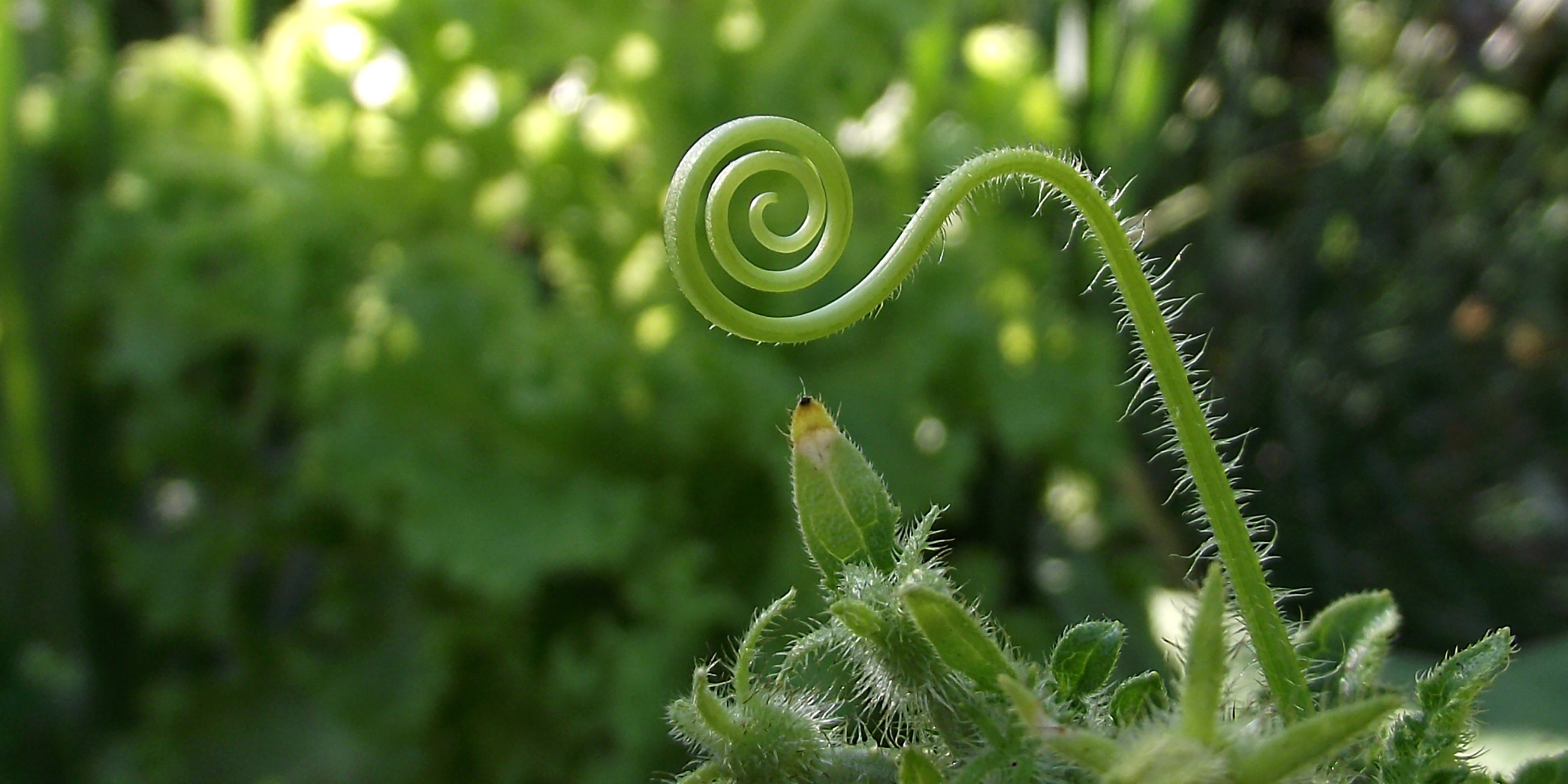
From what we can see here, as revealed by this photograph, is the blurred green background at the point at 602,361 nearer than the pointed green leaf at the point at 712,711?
No

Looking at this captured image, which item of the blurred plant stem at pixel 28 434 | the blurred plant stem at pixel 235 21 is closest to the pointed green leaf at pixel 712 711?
the blurred plant stem at pixel 28 434

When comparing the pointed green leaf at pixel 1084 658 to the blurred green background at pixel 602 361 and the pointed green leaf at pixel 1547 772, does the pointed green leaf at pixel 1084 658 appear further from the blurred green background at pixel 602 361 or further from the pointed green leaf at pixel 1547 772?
the blurred green background at pixel 602 361

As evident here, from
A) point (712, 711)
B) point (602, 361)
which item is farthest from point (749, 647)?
point (602, 361)

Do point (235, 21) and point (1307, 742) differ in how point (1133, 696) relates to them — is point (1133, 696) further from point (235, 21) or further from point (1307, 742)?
point (235, 21)

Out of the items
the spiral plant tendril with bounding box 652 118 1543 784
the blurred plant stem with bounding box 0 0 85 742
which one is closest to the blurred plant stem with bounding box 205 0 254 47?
the blurred plant stem with bounding box 0 0 85 742

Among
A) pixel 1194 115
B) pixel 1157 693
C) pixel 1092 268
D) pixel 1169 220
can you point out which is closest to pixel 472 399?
pixel 1092 268

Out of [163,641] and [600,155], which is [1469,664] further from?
[163,641]

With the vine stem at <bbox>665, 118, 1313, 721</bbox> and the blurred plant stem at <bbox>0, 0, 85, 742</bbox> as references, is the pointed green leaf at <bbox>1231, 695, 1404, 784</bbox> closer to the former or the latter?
the vine stem at <bbox>665, 118, 1313, 721</bbox>
